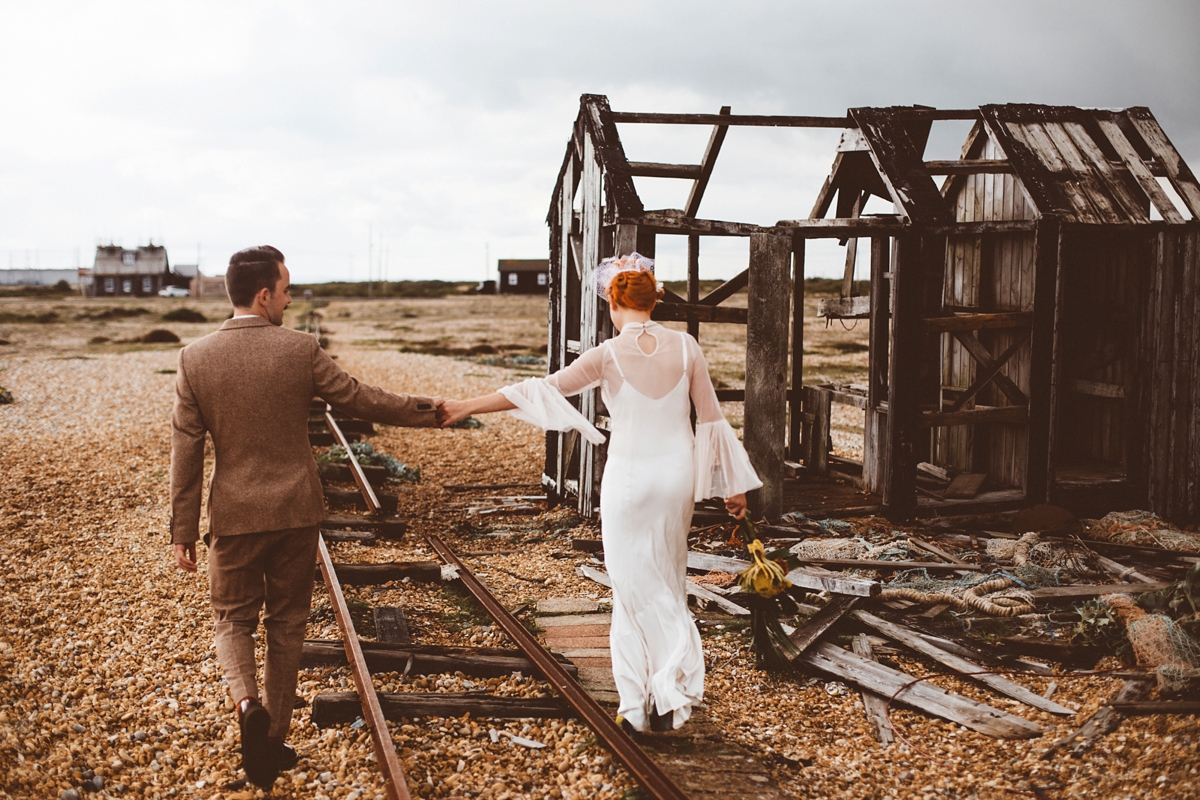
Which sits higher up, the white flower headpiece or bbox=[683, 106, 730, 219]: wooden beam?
bbox=[683, 106, 730, 219]: wooden beam

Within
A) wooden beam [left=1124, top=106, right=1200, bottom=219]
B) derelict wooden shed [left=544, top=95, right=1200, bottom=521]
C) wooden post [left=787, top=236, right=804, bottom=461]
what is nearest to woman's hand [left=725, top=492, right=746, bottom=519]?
derelict wooden shed [left=544, top=95, right=1200, bottom=521]

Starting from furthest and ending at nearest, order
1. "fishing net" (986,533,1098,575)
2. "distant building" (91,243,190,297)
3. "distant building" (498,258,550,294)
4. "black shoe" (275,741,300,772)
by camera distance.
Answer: "distant building" (91,243,190,297)
"distant building" (498,258,550,294)
"fishing net" (986,533,1098,575)
"black shoe" (275,741,300,772)

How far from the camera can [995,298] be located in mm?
10398

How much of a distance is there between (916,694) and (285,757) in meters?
3.30

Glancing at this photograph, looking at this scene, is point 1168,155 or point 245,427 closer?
point 245,427

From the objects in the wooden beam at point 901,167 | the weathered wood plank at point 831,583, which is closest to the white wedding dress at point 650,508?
the weathered wood plank at point 831,583

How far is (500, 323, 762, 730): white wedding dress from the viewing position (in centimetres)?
441

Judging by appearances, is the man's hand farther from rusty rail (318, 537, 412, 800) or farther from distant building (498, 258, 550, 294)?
distant building (498, 258, 550, 294)

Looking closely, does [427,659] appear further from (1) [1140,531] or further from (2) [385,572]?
(1) [1140,531]

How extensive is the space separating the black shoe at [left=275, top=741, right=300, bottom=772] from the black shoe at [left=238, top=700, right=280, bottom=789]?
0.14 m

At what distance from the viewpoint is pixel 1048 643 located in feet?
18.9

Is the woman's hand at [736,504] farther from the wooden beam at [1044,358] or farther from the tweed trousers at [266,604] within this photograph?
the wooden beam at [1044,358]

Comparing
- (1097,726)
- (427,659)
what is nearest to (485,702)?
(427,659)

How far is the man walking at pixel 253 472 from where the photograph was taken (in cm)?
381
